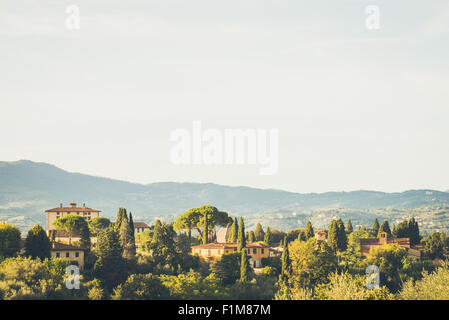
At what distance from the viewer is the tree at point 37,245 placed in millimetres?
96125

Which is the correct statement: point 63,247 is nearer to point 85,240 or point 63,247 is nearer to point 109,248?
point 85,240

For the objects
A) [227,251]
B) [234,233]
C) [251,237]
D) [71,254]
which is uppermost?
[234,233]

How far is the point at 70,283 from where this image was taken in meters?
88.8

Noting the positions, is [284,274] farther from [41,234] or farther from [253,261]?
[41,234]

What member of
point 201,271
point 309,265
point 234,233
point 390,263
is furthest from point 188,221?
point 390,263

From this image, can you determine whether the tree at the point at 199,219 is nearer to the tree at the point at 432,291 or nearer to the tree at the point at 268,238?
the tree at the point at 268,238

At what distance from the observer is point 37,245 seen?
96.6 m

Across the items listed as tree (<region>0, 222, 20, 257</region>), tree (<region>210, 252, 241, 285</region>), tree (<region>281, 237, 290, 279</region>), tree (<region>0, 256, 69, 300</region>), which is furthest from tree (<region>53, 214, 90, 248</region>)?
tree (<region>281, 237, 290, 279</region>)

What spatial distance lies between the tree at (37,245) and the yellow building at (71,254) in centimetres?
189

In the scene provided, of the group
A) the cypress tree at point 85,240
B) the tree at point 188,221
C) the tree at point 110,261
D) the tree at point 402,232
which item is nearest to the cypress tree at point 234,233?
the tree at point 188,221

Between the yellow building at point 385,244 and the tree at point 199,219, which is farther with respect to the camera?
the tree at point 199,219

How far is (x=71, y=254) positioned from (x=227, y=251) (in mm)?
26893

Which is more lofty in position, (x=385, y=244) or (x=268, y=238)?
(x=268, y=238)
